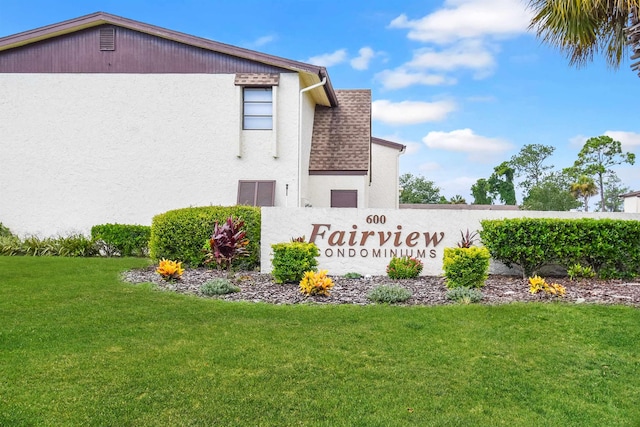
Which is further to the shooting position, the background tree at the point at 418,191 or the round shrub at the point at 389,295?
the background tree at the point at 418,191

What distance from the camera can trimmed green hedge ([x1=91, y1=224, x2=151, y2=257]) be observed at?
642 inches

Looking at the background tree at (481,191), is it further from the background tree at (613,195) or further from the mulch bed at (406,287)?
the mulch bed at (406,287)

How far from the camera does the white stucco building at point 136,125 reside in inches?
677

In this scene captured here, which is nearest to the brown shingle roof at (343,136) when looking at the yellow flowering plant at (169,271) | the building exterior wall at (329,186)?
the building exterior wall at (329,186)

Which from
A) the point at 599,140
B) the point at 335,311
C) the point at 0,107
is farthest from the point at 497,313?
the point at 599,140

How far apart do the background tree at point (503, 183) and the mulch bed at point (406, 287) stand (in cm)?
4288

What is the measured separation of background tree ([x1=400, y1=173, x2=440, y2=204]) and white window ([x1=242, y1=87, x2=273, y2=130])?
35282 millimetres

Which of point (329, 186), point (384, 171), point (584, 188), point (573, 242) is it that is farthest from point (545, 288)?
point (584, 188)

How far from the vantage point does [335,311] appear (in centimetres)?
784

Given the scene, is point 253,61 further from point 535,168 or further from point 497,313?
point 535,168

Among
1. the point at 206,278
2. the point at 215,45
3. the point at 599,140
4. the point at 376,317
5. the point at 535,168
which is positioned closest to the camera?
the point at 376,317

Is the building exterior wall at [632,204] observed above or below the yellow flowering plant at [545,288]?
above

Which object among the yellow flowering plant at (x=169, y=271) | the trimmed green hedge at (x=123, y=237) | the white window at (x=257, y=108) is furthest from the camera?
the white window at (x=257, y=108)

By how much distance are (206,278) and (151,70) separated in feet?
31.2
